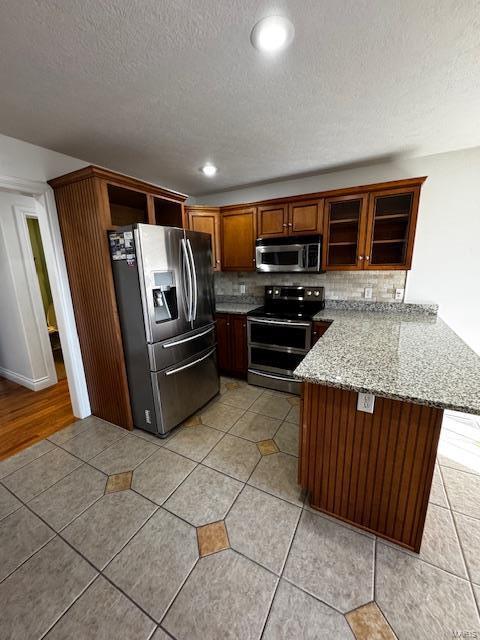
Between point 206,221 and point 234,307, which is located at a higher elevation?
point 206,221

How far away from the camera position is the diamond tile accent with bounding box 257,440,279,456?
2068mm

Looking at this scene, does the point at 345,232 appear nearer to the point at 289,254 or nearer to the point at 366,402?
the point at 289,254

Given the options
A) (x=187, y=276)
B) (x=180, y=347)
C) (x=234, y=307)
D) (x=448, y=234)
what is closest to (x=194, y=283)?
(x=187, y=276)

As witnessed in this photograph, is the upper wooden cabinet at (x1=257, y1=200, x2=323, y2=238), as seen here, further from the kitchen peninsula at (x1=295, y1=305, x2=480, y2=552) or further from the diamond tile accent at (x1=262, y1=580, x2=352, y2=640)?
the diamond tile accent at (x1=262, y1=580, x2=352, y2=640)

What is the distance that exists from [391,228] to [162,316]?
8.13ft

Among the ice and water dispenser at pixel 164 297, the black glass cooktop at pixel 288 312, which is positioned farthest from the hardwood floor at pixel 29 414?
the black glass cooktop at pixel 288 312

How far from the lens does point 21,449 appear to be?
2176 millimetres

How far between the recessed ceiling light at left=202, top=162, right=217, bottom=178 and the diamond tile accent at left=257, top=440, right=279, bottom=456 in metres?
2.68

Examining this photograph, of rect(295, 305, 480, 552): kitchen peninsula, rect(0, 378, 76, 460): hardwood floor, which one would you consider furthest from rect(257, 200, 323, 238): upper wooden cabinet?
rect(0, 378, 76, 460): hardwood floor

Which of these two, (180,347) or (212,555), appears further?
(180,347)

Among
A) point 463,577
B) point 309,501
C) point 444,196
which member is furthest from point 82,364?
point 444,196

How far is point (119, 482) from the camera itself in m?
1.82

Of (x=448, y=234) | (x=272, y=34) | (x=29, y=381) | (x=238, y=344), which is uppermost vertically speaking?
(x=272, y=34)

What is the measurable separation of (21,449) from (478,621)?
3019 millimetres
